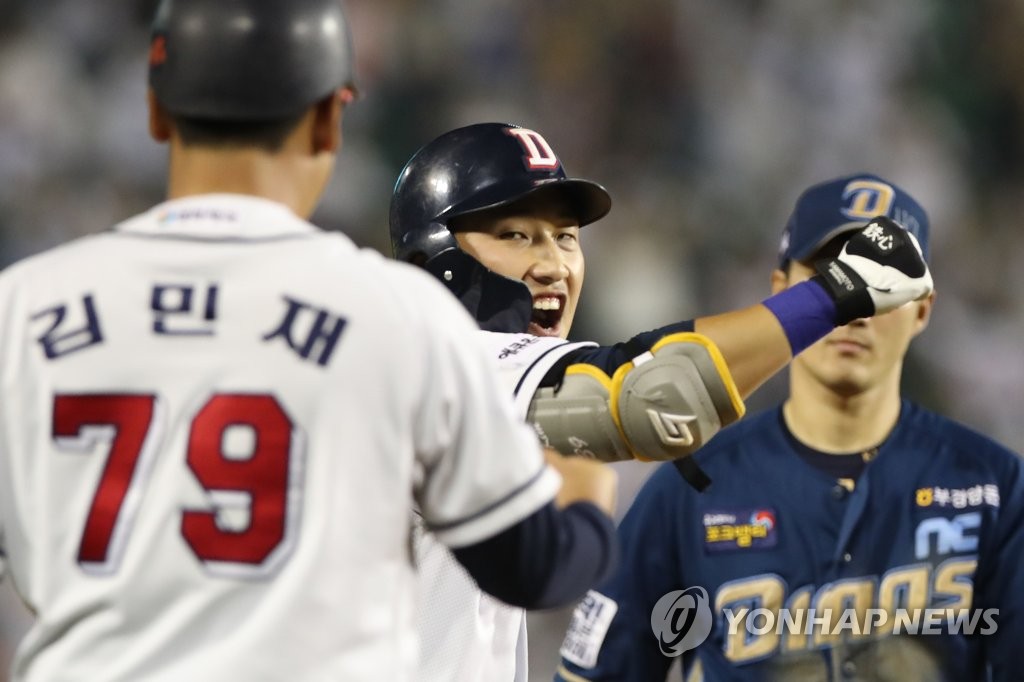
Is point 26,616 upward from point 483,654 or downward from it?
downward

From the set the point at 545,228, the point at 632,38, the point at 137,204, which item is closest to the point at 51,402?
the point at 545,228

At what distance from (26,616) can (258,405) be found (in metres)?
4.99

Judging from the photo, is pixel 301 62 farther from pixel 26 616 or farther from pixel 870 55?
pixel 870 55

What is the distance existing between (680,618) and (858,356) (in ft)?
3.01

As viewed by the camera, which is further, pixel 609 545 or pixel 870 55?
pixel 870 55

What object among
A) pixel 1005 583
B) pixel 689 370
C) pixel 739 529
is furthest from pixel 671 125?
pixel 689 370

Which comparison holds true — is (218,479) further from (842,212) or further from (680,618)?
(842,212)

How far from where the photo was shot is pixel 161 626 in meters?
1.86

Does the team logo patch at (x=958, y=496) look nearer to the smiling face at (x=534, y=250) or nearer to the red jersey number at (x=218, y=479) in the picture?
the smiling face at (x=534, y=250)

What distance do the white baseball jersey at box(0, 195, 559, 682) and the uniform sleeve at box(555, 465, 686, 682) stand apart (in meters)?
2.18

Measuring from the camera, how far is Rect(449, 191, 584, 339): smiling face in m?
3.53

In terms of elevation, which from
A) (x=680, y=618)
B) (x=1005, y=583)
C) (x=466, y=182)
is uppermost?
(x=466, y=182)

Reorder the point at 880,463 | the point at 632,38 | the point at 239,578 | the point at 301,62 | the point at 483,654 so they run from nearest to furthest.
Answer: the point at 239,578 → the point at 301,62 → the point at 483,654 → the point at 880,463 → the point at 632,38

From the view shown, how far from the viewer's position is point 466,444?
197cm
